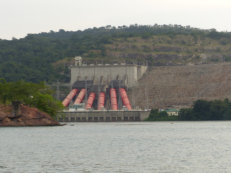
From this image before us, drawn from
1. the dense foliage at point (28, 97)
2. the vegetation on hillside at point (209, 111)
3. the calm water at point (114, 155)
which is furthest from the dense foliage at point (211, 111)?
the calm water at point (114, 155)

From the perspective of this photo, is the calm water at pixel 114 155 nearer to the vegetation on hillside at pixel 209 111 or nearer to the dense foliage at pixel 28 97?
the dense foliage at pixel 28 97

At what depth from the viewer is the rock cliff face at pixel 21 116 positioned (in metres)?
128

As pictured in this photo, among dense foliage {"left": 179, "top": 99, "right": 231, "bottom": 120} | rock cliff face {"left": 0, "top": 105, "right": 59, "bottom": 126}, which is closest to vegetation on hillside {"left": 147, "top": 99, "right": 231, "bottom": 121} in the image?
dense foliage {"left": 179, "top": 99, "right": 231, "bottom": 120}

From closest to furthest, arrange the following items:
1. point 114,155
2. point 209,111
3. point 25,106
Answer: point 114,155
point 25,106
point 209,111

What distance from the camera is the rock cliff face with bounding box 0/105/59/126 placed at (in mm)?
128500

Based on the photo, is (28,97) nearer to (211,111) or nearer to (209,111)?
(211,111)

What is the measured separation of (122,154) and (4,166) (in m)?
14.1

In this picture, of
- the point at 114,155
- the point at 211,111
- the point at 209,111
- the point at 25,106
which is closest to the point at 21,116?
the point at 25,106

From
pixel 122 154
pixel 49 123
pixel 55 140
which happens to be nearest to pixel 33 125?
pixel 49 123

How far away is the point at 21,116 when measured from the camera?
426 ft

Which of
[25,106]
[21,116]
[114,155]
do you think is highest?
[25,106]

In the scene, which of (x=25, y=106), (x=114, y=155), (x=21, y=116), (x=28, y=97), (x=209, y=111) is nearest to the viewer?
(x=114, y=155)

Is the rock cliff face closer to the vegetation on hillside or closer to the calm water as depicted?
the calm water

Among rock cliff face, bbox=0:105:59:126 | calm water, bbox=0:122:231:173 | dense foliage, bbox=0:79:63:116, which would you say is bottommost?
calm water, bbox=0:122:231:173
